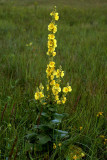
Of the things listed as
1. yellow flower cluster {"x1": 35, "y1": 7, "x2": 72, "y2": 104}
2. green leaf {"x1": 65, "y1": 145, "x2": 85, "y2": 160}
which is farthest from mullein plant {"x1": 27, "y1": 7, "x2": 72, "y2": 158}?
green leaf {"x1": 65, "y1": 145, "x2": 85, "y2": 160}

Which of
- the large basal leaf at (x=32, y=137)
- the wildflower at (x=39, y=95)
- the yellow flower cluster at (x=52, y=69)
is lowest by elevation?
the large basal leaf at (x=32, y=137)

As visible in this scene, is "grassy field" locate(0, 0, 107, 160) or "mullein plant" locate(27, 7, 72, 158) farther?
"grassy field" locate(0, 0, 107, 160)

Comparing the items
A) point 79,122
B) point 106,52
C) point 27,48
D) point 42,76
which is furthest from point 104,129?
point 27,48

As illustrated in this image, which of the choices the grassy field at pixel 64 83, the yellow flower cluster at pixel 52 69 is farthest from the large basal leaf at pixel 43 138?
the yellow flower cluster at pixel 52 69

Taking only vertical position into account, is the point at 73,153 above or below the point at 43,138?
below

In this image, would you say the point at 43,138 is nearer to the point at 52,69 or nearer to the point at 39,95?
the point at 39,95

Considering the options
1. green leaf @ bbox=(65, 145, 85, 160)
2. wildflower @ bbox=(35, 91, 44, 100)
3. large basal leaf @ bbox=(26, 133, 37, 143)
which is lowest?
green leaf @ bbox=(65, 145, 85, 160)

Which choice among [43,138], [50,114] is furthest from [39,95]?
[43,138]

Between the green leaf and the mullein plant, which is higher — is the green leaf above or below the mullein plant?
below

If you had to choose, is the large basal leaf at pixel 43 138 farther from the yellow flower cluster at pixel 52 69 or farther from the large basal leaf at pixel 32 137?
the yellow flower cluster at pixel 52 69

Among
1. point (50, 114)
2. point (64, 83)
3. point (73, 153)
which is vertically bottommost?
point (73, 153)

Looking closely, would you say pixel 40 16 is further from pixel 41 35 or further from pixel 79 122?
pixel 79 122

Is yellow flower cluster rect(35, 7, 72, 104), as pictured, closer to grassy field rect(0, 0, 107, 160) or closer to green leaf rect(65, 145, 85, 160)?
grassy field rect(0, 0, 107, 160)

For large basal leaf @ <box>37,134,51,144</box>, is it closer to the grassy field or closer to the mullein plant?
the mullein plant
